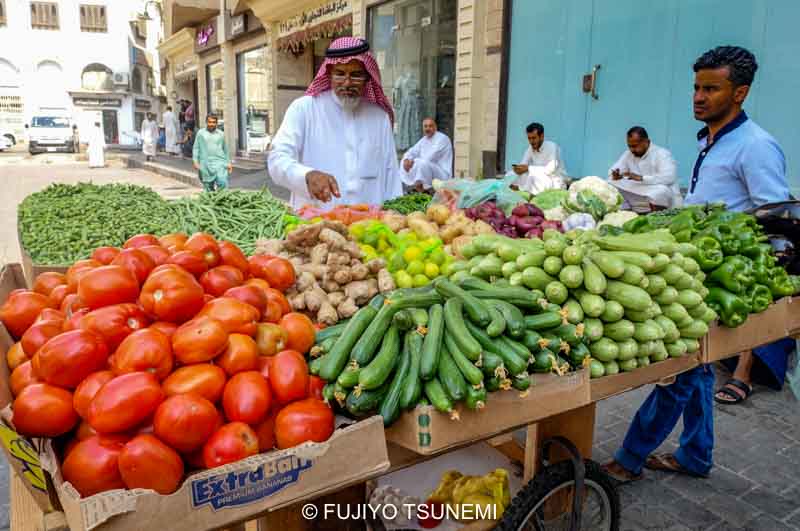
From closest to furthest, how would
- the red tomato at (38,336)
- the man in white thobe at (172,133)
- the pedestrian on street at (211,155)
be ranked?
the red tomato at (38,336) < the pedestrian on street at (211,155) < the man in white thobe at (172,133)

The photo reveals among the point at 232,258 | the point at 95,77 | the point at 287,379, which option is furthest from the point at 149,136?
the point at 287,379

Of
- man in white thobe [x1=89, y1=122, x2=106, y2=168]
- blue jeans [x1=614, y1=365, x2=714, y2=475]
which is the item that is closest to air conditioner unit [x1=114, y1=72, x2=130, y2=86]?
man in white thobe [x1=89, y1=122, x2=106, y2=168]

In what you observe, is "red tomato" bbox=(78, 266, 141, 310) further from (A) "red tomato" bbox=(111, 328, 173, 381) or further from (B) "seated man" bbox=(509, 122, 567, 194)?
(B) "seated man" bbox=(509, 122, 567, 194)

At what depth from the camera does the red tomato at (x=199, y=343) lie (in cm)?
172

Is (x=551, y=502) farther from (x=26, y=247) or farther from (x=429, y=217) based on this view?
(x=26, y=247)

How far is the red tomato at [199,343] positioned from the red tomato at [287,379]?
18 cm

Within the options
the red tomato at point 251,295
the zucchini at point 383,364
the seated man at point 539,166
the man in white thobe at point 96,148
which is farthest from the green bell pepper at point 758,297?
the man in white thobe at point 96,148

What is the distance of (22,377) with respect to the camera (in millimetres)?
1808

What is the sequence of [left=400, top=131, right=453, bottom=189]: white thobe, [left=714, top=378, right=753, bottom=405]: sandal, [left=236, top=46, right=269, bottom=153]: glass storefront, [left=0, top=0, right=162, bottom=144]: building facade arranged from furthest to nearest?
[left=0, top=0, right=162, bottom=144]: building facade < [left=236, top=46, right=269, bottom=153]: glass storefront < [left=400, top=131, right=453, bottom=189]: white thobe < [left=714, top=378, right=753, bottom=405]: sandal

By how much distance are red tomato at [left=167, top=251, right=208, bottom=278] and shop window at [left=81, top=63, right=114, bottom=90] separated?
177 ft

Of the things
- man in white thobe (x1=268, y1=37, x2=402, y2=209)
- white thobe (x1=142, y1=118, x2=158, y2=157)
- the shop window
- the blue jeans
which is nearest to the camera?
the blue jeans

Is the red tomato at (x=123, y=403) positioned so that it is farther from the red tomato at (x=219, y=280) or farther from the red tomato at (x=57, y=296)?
the red tomato at (x=57, y=296)

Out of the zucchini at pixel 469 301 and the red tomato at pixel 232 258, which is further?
the red tomato at pixel 232 258

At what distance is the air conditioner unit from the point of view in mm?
49094
